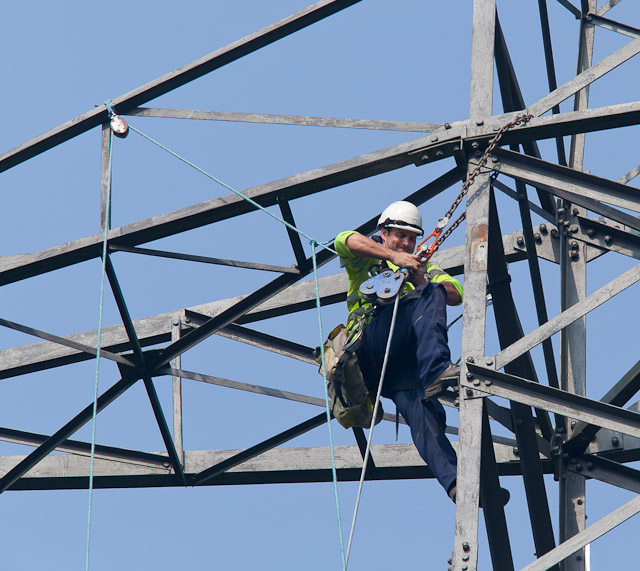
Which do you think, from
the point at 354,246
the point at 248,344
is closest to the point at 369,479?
the point at 248,344

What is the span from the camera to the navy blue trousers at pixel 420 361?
855cm

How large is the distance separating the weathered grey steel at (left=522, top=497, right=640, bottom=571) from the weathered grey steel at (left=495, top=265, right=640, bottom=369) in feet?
3.69

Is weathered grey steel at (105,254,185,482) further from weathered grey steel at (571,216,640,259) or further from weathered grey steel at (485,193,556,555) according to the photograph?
weathered grey steel at (571,216,640,259)

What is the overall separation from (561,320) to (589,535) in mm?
1363

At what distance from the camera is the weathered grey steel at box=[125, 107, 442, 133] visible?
910cm

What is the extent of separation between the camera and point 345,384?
9383 mm

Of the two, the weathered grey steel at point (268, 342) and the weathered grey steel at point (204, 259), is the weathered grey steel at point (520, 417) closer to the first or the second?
the weathered grey steel at point (204, 259)

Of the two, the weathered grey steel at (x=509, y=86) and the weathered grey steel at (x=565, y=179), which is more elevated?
the weathered grey steel at (x=509, y=86)

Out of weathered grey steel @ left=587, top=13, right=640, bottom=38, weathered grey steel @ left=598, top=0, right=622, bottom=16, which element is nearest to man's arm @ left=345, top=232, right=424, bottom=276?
weathered grey steel @ left=587, top=13, right=640, bottom=38

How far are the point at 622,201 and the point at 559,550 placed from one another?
2.30m

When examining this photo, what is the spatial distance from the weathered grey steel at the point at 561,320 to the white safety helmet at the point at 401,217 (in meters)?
1.71

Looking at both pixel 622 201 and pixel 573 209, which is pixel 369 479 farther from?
pixel 622 201

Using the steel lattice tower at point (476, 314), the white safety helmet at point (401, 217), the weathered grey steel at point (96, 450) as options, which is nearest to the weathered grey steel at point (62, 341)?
the steel lattice tower at point (476, 314)

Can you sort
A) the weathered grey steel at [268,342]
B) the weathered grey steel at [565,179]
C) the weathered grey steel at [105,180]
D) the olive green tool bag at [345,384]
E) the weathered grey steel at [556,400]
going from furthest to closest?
the weathered grey steel at [268,342], the weathered grey steel at [105,180], the olive green tool bag at [345,384], the weathered grey steel at [565,179], the weathered grey steel at [556,400]
